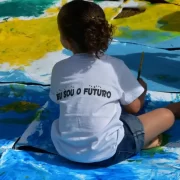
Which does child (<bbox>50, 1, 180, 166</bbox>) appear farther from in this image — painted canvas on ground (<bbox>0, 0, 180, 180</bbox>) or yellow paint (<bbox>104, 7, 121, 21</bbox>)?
yellow paint (<bbox>104, 7, 121, 21</bbox>)

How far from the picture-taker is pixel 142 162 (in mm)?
1483

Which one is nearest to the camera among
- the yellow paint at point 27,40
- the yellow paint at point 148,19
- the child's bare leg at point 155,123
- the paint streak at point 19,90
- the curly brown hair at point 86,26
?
the curly brown hair at point 86,26

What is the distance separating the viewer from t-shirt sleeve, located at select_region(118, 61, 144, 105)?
1.43 meters

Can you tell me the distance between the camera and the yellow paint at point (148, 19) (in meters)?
2.53

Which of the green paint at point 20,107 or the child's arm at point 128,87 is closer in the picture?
the child's arm at point 128,87

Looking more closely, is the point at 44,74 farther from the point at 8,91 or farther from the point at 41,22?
the point at 41,22

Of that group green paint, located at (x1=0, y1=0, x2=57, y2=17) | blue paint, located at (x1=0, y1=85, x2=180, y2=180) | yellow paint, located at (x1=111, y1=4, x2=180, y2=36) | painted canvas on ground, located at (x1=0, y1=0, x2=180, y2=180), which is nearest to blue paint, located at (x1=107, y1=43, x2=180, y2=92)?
painted canvas on ground, located at (x1=0, y1=0, x2=180, y2=180)

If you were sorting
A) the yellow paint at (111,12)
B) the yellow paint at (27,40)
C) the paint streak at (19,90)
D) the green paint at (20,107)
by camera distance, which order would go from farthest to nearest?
the yellow paint at (111,12)
the yellow paint at (27,40)
the paint streak at (19,90)
the green paint at (20,107)

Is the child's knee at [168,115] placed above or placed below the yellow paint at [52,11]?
above

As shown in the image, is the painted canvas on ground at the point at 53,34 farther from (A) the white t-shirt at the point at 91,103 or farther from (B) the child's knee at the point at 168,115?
(A) the white t-shirt at the point at 91,103

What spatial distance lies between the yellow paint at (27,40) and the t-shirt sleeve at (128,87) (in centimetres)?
88

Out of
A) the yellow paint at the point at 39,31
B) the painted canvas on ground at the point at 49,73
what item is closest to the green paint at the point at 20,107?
the painted canvas on ground at the point at 49,73

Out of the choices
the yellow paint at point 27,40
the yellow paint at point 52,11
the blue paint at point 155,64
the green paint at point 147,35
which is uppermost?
the green paint at point 147,35

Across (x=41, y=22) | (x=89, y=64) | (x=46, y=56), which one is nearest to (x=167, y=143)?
(x=89, y=64)
